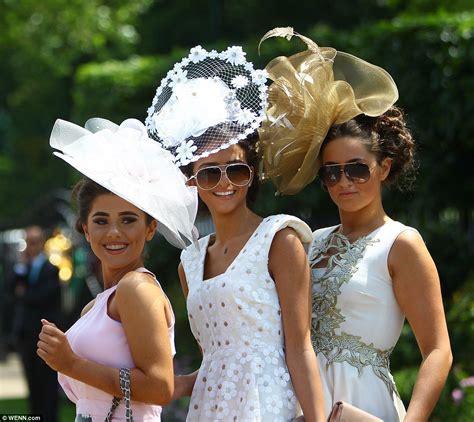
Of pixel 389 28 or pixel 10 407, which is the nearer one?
pixel 389 28

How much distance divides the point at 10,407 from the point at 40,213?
719 cm

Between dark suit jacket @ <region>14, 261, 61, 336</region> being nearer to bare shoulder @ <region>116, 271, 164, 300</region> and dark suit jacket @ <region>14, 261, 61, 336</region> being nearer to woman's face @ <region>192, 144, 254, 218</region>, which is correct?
woman's face @ <region>192, 144, 254, 218</region>

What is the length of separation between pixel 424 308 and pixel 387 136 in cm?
64

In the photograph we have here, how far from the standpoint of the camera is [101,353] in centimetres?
343

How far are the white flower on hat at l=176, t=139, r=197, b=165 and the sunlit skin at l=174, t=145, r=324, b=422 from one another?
0.04 meters

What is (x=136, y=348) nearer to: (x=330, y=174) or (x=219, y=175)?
(x=219, y=175)

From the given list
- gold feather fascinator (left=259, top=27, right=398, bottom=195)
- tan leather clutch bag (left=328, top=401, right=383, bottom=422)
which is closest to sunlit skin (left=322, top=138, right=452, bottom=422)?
tan leather clutch bag (left=328, top=401, right=383, bottom=422)

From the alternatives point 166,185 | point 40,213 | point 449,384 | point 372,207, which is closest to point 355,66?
point 372,207

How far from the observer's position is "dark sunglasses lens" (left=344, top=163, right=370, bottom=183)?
378 cm

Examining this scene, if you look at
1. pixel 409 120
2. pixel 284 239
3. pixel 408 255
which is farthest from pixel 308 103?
pixel 409 120

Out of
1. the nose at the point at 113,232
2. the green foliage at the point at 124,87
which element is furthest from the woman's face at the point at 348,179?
the green foliage at the point at 124,87

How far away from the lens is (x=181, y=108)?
12.5 feet

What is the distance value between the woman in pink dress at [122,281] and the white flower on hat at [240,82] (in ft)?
1.20

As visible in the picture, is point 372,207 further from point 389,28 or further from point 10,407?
point 10,407
